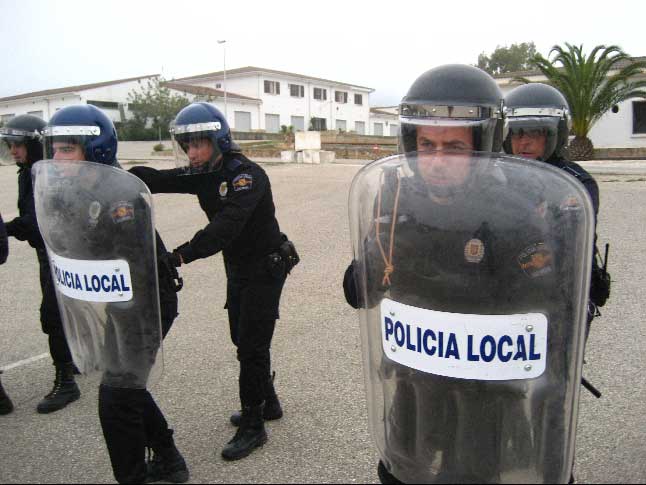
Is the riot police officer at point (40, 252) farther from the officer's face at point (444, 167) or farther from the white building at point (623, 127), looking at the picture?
the white building at point (623, 127)

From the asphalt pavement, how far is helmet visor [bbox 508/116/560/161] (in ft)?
4.84

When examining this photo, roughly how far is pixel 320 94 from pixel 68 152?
57179mm

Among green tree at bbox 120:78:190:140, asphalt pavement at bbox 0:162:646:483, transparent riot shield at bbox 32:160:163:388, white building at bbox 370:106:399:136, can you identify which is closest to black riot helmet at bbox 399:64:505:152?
transparent riot shield at bbox 32:160:163:388

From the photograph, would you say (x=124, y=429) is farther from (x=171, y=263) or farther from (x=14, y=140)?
(x=14, y=140)

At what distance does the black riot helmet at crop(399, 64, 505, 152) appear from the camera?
1.76m

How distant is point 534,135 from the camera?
291 centimetres

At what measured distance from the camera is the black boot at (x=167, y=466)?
2797mm

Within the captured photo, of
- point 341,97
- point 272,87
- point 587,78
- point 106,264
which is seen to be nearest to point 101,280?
point 106,264

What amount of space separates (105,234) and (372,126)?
63.6m

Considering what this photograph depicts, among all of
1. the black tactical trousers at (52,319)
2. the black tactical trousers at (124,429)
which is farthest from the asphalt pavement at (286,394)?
the black tactical trousers at (52,319)

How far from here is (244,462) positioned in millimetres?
3021

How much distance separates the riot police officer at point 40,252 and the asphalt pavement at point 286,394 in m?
0.12

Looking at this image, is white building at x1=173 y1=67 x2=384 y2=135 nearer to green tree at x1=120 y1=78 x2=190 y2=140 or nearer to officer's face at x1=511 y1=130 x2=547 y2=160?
green tree at x1=120 y1=78 x2=190 y2=140

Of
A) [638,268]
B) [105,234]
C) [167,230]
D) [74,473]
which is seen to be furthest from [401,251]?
[167,230]
